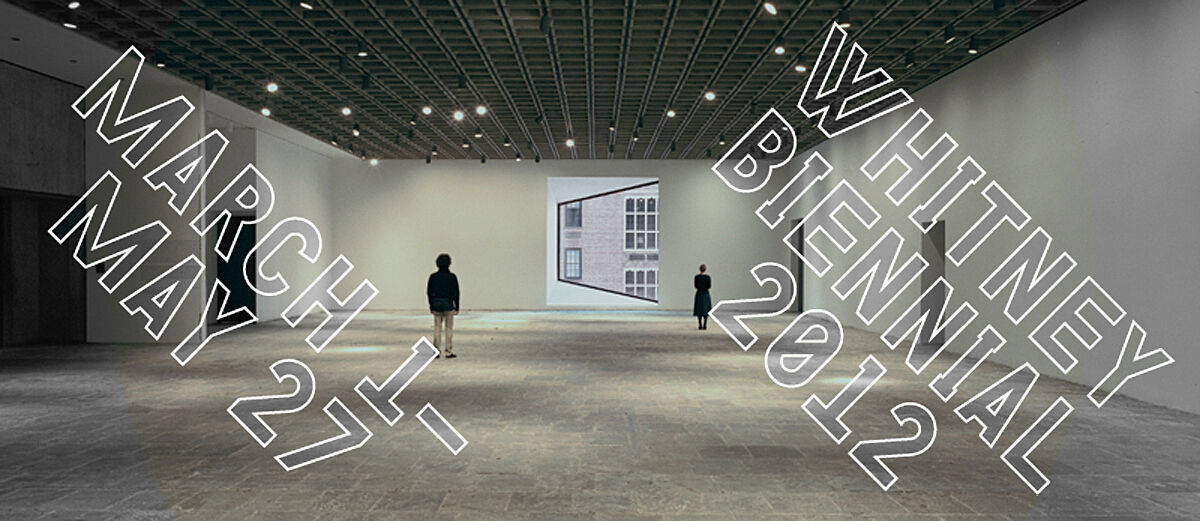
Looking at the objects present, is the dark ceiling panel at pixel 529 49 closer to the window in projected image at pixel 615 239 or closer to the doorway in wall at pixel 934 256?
the doorway in wall at pixel 934 256

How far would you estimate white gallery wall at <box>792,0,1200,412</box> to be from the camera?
760 cm

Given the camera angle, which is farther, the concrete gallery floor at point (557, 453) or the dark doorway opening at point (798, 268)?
the dark doorway opening at point (798, 268)

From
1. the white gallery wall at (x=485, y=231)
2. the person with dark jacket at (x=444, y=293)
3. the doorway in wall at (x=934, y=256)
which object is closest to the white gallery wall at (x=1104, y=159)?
the doorway in wall at (x=934, y=256)

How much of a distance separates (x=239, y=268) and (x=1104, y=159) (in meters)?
15.7

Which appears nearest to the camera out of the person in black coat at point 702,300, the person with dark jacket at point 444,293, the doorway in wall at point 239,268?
the person with dark jacket at point 444,293

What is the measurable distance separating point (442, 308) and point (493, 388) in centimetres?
287

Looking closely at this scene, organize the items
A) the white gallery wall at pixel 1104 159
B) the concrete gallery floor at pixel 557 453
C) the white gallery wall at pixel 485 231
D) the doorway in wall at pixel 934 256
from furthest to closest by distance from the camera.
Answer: the white gallery wall at pixel 485 231 → the doorway in wall at pixel 934 256 → the white gallery wall at pixel 1104 159 → the concrete gallery floor at pixel 557 453

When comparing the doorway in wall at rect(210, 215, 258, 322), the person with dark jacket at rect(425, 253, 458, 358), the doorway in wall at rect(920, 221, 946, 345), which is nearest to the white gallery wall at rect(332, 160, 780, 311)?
the doorway in wall at rect(210, 215, 258, 322)

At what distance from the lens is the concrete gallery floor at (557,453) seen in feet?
15.0

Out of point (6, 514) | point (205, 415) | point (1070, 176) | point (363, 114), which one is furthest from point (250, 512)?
point (363, 114)

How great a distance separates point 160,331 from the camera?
13.2 meters

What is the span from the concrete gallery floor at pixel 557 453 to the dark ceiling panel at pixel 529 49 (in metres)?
3.81

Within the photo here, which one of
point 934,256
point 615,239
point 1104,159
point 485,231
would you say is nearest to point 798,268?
point 485,231

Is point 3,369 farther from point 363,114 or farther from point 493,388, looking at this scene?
point 363,114
